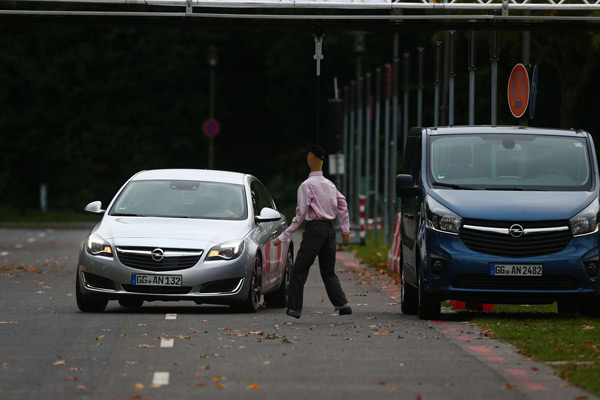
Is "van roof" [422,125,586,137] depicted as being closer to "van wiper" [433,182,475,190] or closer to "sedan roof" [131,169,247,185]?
"van wiper" [433,182,475,190]

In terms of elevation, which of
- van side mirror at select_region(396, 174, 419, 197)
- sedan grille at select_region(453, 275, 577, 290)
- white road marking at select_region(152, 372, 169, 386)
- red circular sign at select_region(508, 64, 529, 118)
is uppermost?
red circular sign at select_region(508, 64, 529, 118)

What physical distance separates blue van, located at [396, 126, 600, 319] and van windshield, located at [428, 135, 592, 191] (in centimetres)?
1

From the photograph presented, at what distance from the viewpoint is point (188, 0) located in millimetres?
20656

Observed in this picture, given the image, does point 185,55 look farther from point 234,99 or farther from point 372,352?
point 372,352

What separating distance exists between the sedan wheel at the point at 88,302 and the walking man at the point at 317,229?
2.19 meters

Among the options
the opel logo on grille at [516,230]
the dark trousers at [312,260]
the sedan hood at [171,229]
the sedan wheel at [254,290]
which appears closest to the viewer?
the opel logo on grille at [516,230]

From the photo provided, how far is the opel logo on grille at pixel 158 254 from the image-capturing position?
51.4 ft

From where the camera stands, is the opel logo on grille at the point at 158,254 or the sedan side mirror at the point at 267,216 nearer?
the opel logo on grille at the point at 158,254

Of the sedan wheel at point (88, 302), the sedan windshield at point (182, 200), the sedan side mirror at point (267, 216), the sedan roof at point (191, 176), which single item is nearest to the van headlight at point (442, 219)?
the sedan side mirror at point (267, 216)

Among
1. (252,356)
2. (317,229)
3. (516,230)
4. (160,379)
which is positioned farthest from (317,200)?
(160,379)

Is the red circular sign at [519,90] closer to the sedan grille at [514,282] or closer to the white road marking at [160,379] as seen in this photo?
the sedan grille at [514,282]

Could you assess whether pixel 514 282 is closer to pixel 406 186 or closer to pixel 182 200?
pixel 406 186

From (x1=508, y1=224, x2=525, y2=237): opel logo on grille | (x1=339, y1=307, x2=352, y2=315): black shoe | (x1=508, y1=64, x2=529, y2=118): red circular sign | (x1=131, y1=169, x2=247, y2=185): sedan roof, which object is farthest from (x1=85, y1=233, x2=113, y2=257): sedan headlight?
(x1=508, y1=64, x2=529, y2=118): red circular sign

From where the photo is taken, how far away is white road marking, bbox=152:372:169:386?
9.98 meters
